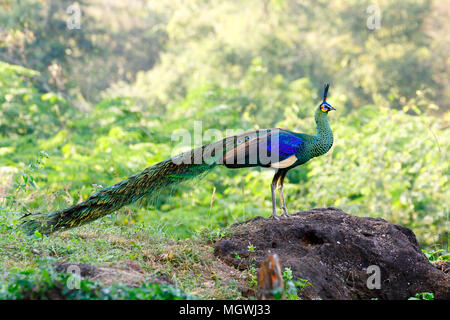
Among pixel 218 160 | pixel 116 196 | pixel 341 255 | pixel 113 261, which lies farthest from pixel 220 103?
Result: pixel 113 261

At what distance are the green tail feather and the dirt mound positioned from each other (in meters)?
0.98

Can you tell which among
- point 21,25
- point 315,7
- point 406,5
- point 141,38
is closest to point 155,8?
point 141,38

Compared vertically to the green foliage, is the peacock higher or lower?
lower

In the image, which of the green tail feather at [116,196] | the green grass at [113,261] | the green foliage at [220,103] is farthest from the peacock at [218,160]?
the green grass at [113,261]

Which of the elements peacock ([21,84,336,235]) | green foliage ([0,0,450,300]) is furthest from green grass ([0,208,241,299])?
peacock ([21,84,336,235])

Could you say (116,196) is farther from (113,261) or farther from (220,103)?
(220,103)

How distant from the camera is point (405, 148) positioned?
10.5 metres

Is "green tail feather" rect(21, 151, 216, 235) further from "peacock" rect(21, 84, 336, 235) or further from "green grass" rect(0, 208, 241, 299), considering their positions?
"green grass" rect(0, 208, 241, 299)

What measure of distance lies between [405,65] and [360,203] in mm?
13842

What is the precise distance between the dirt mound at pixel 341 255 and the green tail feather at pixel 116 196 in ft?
3.23

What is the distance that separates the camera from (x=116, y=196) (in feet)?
18.4

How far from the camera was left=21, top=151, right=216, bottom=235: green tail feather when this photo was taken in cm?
528

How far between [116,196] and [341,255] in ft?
8.66
